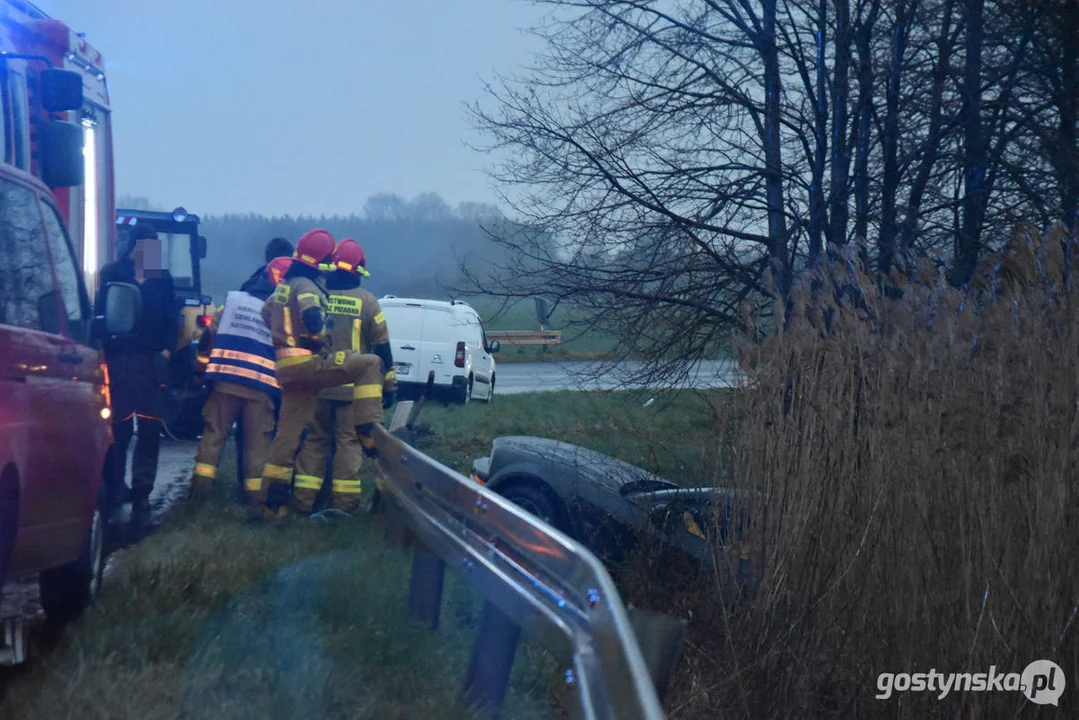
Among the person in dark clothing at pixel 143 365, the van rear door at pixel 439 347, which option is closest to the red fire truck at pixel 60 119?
the person in dark clothing at pixel 143 365

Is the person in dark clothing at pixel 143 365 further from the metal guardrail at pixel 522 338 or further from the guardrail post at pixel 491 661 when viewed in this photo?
the metal guardrail at pixel 522 338

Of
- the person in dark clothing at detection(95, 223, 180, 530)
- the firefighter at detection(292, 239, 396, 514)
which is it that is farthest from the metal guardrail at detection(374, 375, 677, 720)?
the person in dark clothing at detection(95, 223, 180, 530)

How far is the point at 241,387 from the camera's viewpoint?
824 cm

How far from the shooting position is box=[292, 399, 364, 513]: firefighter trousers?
8023 mm

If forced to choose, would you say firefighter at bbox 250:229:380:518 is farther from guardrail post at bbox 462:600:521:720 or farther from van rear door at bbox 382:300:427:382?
van rear door at bbox 382:300:427:382

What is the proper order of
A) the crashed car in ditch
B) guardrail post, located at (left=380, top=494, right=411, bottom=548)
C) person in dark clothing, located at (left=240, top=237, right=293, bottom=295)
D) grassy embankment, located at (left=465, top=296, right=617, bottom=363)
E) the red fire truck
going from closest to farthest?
the crashed car in ditch → guardrail post, located at (left=380, top=494, right=411, bottom=548) → the red fire truck → person in dark clothing, located at (left=240, top=237, right=293, bottom=295) → grassy embankment, located at (left=465, top=296, right=617, bottom=363)

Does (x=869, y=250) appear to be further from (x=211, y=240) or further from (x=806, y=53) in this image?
(x=211, y=240)

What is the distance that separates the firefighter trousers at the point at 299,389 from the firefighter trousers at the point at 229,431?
0.59ft

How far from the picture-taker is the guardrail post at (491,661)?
13.4 ft

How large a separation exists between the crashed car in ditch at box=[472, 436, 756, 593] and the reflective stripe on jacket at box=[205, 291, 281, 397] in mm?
1823

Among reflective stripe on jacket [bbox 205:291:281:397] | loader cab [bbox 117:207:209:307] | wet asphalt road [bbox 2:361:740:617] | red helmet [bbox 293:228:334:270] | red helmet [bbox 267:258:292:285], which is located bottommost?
wet asphalt road [bbox 2:361:740:617]

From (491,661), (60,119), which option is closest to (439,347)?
(60,119)

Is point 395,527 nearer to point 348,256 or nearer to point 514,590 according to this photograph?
point 348,256

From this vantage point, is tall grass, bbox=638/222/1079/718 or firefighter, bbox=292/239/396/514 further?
firefighter, bbox=292/239/396/514
